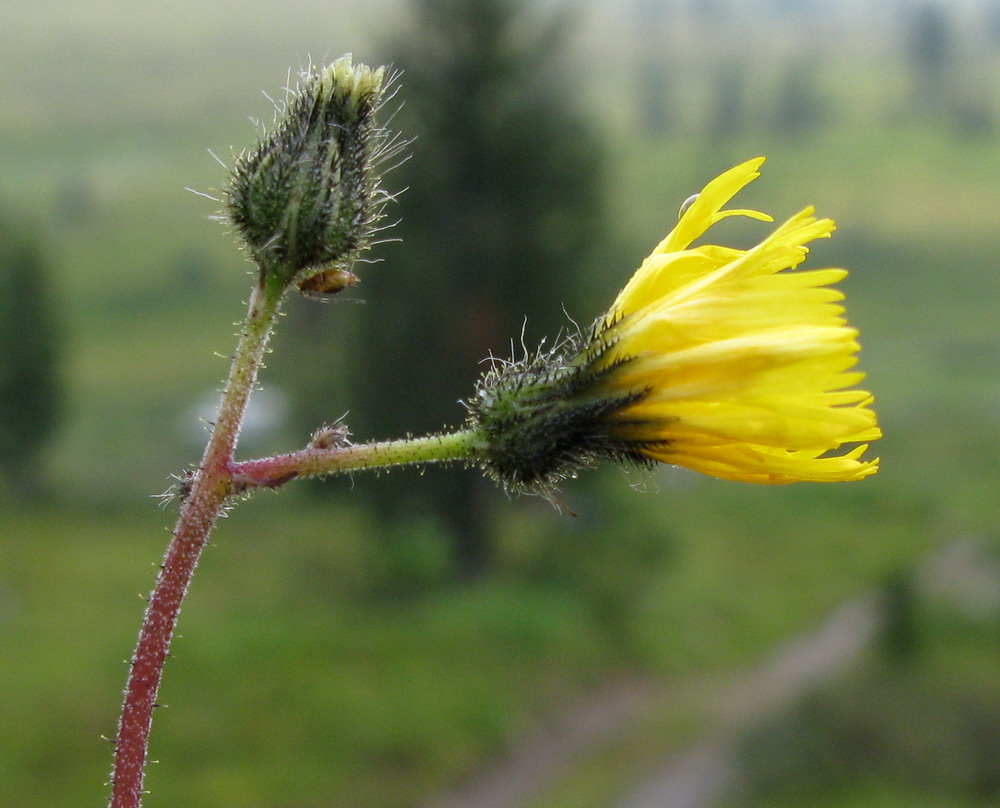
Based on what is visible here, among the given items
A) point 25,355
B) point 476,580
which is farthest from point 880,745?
point 25,355

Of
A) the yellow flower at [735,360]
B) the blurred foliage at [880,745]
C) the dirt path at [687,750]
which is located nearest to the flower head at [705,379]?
the yellow flower at [735,360]

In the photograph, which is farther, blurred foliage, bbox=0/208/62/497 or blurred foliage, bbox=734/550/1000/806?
blurred foliage, bbox=0/208/62/497

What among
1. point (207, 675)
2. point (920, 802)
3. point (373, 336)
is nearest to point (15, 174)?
point (373, 336)

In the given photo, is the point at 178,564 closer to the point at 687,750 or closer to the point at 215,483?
the point at 215,483

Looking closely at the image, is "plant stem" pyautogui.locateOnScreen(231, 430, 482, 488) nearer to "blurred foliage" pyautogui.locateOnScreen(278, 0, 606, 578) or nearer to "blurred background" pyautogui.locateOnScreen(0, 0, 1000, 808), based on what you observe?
"blurred background" pyautogui.locateOnScreen(0, 0, 1000, 808)

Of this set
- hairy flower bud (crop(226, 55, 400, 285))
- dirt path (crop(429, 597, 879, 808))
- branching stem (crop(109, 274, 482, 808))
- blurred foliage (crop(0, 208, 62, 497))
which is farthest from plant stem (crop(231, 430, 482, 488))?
blurred foliage (crop(0, 208, 62, 497))

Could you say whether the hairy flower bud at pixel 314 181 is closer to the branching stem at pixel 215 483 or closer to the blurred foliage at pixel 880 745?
the branching stem at pixel 215 483
